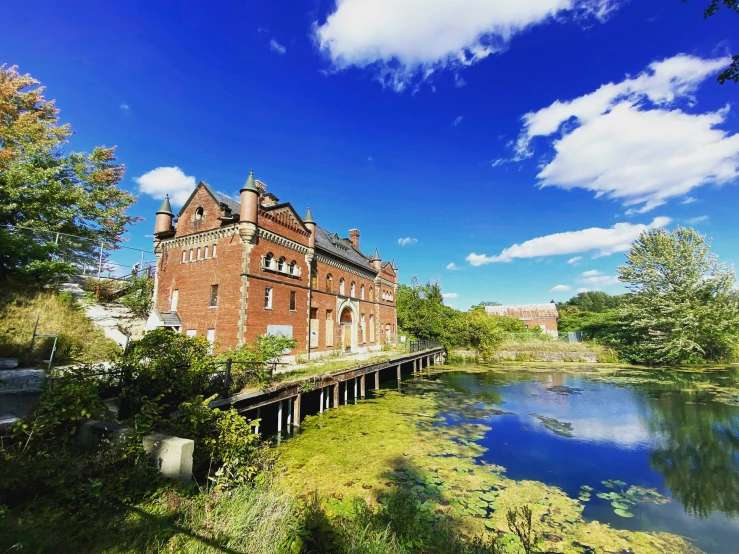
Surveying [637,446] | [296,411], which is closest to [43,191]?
[296,411]

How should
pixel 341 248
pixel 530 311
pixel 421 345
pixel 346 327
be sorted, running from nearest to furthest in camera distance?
pixel 346 327
pixel 341 248
pixel 421 345
pixel 530 311

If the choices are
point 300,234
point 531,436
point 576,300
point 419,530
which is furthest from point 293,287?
point 576,300

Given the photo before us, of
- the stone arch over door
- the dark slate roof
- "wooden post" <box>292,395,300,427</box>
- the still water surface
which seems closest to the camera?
the still water surface

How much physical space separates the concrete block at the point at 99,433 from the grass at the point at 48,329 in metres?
6.52

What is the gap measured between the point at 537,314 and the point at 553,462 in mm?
57914

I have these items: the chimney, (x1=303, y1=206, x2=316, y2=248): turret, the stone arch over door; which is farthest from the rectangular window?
the chimney

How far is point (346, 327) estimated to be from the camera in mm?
28062

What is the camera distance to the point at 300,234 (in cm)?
2217

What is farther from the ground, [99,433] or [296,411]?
[99,433]

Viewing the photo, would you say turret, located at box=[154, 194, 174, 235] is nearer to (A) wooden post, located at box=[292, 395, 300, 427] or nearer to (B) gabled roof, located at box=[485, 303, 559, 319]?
(A) wooden post, located at box=[292, 395, 300, 427]

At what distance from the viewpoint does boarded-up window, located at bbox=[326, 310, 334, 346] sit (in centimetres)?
2493

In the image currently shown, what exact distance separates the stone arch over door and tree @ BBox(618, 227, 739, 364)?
29.1 metres

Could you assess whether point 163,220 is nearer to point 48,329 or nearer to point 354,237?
point 48,329

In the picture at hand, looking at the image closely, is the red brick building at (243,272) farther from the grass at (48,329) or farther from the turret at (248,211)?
the grass at (48,329)
